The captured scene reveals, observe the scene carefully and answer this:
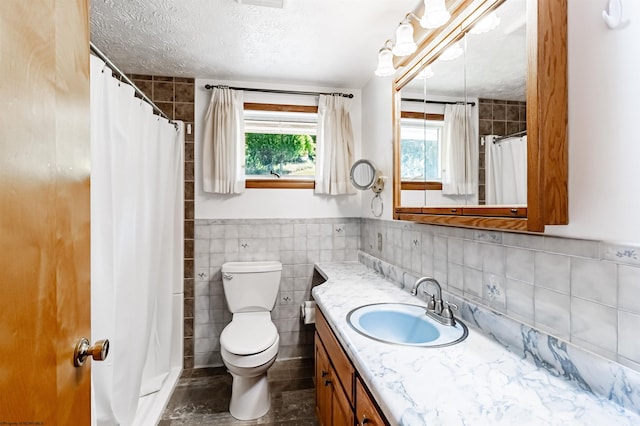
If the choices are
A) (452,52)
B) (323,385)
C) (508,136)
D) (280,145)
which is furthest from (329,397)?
(280,145)

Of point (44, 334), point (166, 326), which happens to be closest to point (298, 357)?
point (166, 326)

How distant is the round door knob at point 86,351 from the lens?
707mm

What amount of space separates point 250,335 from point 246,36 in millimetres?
1765

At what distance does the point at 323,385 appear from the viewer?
157cm

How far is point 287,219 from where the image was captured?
2490 millimetres

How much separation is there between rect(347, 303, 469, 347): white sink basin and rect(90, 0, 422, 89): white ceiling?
1449 millimetres

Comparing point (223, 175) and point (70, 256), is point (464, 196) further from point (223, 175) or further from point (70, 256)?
point (223, 175)

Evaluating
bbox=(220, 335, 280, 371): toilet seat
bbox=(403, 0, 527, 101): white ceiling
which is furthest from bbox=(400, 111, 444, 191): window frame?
bbox=(220, 335, 280, 371): toilet seat

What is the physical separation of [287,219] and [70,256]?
1819 mm

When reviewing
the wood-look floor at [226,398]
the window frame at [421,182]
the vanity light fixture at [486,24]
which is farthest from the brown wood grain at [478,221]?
the wood-look floor at [226,398]

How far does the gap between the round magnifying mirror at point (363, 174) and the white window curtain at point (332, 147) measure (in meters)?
0.18

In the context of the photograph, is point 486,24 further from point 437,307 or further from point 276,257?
point 276,257

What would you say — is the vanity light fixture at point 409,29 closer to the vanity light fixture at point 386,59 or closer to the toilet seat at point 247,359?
the vanity light fixture at point 386,59

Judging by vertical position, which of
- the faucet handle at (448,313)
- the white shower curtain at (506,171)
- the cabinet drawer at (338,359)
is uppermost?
the white shower curtain at (506,171)
